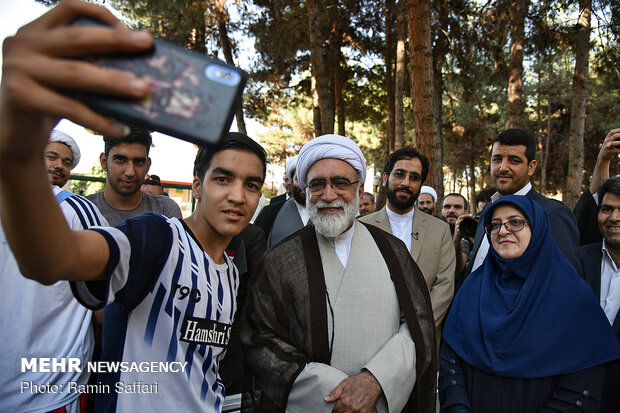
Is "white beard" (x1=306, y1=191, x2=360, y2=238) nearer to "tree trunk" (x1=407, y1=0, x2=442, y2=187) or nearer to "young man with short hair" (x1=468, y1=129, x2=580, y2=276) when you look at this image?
"young man with short hair" (x1=468, y1=129, x2=580, y2=276)

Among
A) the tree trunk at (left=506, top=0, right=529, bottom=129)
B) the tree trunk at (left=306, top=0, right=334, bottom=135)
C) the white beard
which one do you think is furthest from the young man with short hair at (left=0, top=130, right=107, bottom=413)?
the tree trunk at (left=506, top=0, right=529, bottom=129)

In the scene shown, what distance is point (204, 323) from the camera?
140cm

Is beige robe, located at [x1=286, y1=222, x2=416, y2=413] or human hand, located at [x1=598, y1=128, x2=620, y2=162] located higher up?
human hand, located at [x1=598, y1=128, x2=620, y2=162]

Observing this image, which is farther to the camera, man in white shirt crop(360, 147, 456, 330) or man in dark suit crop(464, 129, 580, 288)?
man in white shirt crop(360, 147, 456, 330)

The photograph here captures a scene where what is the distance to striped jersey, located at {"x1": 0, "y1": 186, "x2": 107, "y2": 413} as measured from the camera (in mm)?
1512

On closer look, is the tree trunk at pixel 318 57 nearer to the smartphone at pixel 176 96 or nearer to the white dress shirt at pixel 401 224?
the white dress shirt at pixel 401 224

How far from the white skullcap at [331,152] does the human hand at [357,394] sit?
1155mm

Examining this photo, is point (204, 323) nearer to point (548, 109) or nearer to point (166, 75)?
point (166, 75)

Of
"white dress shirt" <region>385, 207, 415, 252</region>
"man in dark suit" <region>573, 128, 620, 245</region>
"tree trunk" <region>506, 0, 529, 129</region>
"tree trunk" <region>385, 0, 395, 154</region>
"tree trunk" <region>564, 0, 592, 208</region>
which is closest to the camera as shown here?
"man in dark suit" <region>573, 128, 620, 245</region>

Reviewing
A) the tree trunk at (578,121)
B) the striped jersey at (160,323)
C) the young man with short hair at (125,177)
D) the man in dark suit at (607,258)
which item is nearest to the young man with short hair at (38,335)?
the striped jersey at (160,323)

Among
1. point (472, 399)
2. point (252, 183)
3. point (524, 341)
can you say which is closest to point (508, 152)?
point (524, 341)

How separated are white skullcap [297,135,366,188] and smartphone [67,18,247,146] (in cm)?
147

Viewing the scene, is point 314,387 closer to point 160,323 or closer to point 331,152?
point 160,323

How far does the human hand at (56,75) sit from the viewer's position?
58 centimetres
